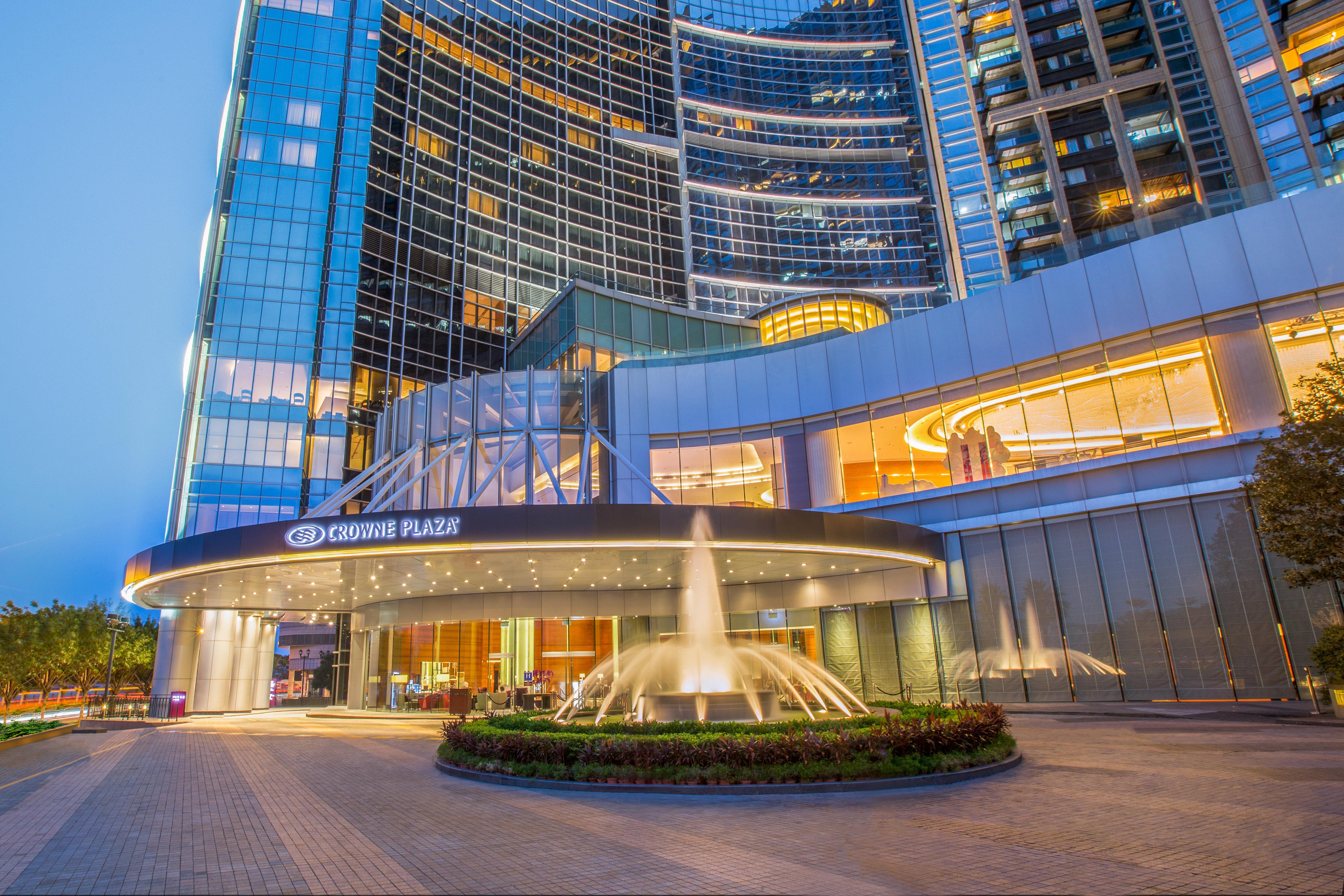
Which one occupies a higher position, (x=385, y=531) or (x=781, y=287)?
(x=781, y=287)

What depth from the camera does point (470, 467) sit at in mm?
38094

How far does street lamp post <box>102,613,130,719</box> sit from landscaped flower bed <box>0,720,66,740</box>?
9.67 metres

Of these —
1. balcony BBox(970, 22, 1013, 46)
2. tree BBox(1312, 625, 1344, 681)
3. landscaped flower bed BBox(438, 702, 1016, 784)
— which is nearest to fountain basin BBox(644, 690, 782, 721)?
landscaped flower bed BBox(438, 702, 1016, 784)

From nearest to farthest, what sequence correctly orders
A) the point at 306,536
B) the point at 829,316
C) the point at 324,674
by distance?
the point at 306,536 → the point at 829,316 → the point at 324,674

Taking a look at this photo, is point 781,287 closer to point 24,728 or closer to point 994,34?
point 994,34

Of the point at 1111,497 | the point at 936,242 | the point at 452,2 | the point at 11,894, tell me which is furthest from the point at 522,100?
the point at 11,894

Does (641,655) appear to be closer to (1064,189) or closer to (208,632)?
(208,632)

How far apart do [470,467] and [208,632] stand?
22.5 metres

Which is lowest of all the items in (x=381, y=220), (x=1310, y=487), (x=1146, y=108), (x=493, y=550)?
(x=493, y=550)

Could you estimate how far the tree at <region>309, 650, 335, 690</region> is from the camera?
55.0m

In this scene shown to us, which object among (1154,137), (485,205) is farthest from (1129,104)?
(485,205)

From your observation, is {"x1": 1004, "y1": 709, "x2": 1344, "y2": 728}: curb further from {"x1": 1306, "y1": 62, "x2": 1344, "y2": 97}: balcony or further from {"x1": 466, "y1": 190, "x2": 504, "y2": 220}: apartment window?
{"x1": 1306, "y1": 62, "x2": 1344, "y2": 97}: balcony

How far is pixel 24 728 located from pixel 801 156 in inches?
3532

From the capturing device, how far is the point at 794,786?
12.2 metres
